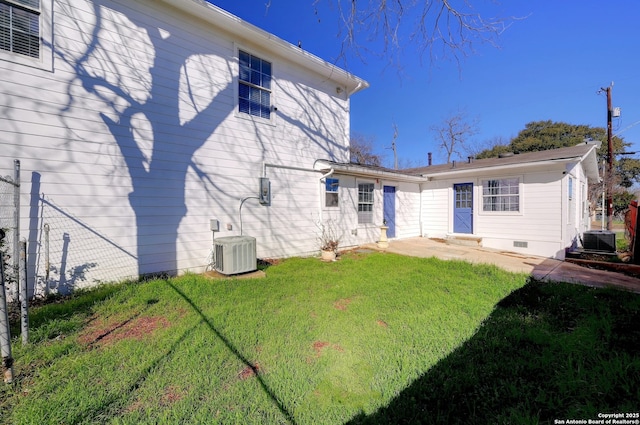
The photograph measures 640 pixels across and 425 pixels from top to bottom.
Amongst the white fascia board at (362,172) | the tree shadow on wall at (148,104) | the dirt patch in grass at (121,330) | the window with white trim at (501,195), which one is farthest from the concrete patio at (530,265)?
the dirt patch in grass at (121,330)

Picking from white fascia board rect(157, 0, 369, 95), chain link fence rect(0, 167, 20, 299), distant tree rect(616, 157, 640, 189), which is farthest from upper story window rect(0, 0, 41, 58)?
distant tree rect(616, 157, 640, 189)

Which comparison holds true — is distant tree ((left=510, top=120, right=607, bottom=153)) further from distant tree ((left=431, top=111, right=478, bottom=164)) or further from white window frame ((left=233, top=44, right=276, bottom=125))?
white window frame ((left=233, top=44, right=276, bottom=125))

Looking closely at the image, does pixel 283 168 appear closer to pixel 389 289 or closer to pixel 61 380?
pixel 389 289

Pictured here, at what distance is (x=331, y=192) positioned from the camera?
8.25 m

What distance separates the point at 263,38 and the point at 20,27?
440 cm

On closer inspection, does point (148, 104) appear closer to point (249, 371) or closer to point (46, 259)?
point (46, 259)

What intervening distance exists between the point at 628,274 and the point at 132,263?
34.7 ft

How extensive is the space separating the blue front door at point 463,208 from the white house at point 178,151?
48 centimetres

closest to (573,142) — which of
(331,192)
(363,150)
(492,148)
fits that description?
(492,148)

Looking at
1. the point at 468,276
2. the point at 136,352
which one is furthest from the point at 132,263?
the point at 468,276

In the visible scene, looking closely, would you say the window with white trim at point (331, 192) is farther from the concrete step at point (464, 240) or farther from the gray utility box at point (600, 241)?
the gray utility box at point (600, 241)

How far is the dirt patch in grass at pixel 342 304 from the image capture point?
384 cm

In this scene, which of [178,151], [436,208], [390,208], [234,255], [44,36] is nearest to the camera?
[44,36]

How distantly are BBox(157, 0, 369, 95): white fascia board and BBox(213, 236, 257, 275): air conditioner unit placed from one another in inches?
170
